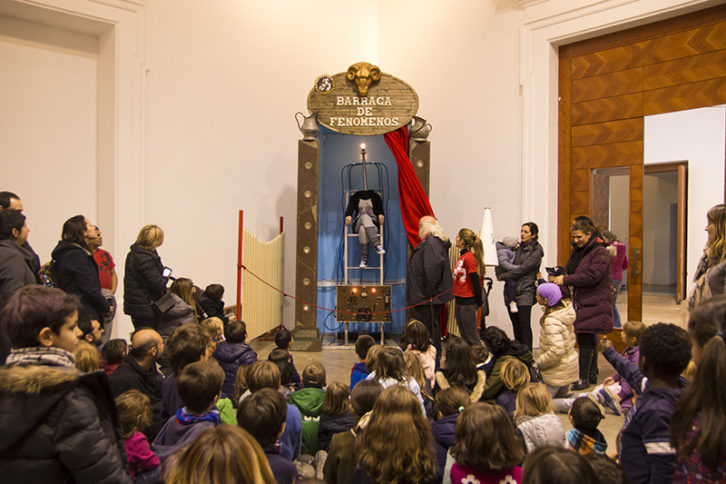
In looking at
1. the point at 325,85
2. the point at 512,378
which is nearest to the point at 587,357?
the point at 512,378

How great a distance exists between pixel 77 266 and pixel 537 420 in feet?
9.81

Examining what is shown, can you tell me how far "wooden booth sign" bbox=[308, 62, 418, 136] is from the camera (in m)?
6.26

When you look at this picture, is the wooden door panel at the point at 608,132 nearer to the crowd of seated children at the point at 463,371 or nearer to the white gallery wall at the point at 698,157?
the white gallery wall at the point at 698,157

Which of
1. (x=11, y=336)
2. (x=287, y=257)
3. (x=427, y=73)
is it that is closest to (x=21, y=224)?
(x=11, y=336)

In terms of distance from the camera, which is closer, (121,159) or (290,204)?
(121,159)

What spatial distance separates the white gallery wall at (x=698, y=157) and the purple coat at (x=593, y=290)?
1.34 meters

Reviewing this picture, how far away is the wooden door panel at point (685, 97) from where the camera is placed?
5.29 m

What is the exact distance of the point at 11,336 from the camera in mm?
1480

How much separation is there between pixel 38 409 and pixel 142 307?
283 centimetres

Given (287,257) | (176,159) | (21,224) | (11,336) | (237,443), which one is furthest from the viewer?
(287,257)

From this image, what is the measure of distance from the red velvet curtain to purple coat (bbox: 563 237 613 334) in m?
2.04

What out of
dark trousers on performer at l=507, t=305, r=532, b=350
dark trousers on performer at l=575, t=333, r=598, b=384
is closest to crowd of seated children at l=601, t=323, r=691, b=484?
dark trousers on performer at l=575, t=333, r=598, b=384

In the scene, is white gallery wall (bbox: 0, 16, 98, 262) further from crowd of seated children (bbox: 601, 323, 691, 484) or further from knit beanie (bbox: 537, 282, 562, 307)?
crowd of seated children (bbox: 601, 323, 691, 484)

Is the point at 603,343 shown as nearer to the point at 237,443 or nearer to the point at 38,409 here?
the point at 237,443
